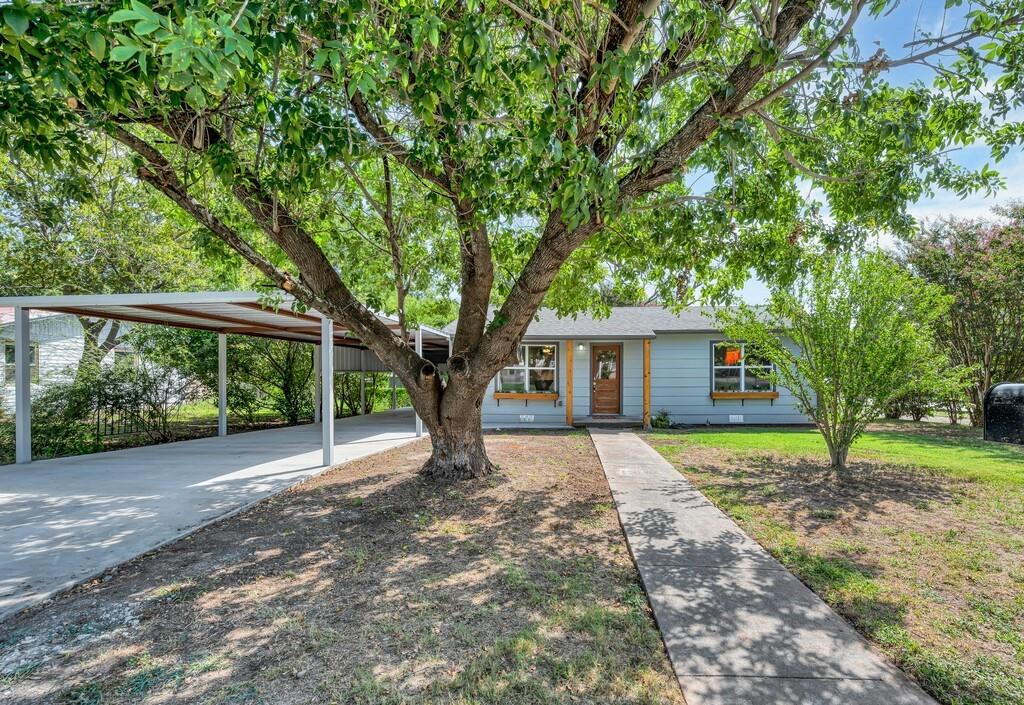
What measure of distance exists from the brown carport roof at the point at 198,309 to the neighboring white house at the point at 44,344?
4.71m

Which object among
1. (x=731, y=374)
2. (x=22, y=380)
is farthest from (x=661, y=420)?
(x=22, y=380)

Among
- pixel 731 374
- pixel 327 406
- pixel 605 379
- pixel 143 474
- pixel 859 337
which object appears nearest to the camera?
pixel 859 337

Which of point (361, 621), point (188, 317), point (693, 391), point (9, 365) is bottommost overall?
point (361, 621)

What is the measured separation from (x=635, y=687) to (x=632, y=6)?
4.55 meters

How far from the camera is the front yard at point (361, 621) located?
244cm

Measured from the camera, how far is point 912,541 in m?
4.45

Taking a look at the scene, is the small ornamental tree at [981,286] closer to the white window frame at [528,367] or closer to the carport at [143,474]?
the white window frame at [528,367]

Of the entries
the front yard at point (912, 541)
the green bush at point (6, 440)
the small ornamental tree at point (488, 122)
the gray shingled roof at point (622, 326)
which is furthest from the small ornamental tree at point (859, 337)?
the green bush at point (6, 440)

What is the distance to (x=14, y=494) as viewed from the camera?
6.21 m

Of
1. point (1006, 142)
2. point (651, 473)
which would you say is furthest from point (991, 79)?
point (651, 473)

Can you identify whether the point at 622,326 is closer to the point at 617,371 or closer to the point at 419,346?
the point at 617,371

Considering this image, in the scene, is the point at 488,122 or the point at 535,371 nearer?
the point at 488,122

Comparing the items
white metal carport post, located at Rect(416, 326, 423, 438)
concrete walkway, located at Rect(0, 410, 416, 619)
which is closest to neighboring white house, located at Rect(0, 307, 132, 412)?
concrete walkway, located at Rect(0, 410, 416, 619)

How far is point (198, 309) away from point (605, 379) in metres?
9.61
